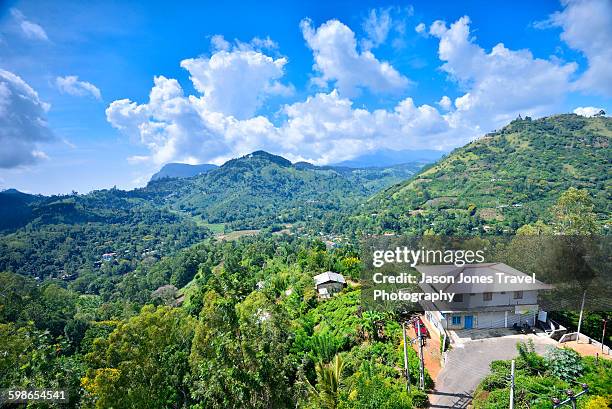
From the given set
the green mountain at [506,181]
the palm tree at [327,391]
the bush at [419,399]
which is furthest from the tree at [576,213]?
the green mountain at [506,181]

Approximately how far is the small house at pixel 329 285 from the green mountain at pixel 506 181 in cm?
5680

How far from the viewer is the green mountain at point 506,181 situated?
89312 mm

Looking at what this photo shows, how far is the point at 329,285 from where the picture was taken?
3384 centimetres

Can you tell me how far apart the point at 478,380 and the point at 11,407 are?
21683 millimetres

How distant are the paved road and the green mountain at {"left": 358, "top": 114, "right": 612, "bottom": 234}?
220ft

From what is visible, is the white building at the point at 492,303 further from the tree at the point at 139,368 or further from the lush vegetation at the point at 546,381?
the tree at the point at 139,368

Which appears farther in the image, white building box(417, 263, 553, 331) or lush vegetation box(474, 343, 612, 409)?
white building box(417, 263, 553, 331)

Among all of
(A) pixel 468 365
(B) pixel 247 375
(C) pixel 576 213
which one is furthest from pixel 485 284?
(C) pixel 576 213

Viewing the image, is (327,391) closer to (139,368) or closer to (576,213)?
(139,368)

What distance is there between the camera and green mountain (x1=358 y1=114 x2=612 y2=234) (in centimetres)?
8931

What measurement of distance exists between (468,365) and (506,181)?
109 meters

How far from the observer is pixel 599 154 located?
111 metres

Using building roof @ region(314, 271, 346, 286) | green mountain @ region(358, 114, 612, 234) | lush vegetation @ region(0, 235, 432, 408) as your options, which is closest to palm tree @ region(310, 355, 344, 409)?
lush vegetation @ region(0, 235, 432, 408)

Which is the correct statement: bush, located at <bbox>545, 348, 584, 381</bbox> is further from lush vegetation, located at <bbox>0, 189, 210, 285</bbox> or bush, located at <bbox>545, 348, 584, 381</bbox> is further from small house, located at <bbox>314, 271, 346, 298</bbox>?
lush vegetation, located at <bbox>0, 189, 210, 285</bbox>
